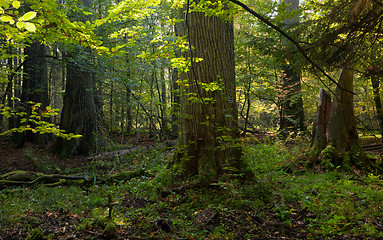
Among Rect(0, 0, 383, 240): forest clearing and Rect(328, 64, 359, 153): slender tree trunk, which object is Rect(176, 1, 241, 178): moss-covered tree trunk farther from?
Rect(328, 64, 359, 153): slender tree trunk

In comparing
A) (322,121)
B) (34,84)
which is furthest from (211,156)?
(34,84)

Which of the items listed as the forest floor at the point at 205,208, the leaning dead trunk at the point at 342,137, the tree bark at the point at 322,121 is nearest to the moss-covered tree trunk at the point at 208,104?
the forest floor at the point at 205,208

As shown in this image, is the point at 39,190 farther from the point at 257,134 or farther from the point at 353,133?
the point at 257,134

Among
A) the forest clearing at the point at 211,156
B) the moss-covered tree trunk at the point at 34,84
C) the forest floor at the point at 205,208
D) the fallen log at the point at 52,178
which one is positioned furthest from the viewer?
the moss-covered tree trunk at the point at 34,84

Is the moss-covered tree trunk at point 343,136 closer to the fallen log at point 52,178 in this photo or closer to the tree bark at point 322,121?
the tree bark at point 322,121

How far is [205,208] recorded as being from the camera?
3.71 meters

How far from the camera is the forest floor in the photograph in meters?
3.10

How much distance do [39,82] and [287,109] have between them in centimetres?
1164

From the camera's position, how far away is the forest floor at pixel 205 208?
122 inches

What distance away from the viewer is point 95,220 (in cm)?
347

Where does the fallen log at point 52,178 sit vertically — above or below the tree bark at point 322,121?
below

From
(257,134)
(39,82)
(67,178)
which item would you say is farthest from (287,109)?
(39,82)

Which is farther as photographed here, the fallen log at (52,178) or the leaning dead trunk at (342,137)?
the fallen log at (52,178)

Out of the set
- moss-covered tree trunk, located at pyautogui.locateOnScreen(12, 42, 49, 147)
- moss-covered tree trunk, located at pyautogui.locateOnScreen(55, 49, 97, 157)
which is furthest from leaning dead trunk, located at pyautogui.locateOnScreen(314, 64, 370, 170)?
moss-covered tree trunk, located at pyautogui.locateOnScreen(12, 42, 49, 147)
